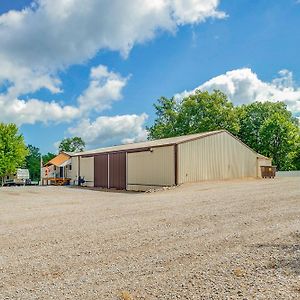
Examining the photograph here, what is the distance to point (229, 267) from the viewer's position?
464cm

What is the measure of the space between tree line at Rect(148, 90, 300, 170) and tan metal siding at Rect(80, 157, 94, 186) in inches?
664

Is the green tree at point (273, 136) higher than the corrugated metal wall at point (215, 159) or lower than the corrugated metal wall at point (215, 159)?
higher

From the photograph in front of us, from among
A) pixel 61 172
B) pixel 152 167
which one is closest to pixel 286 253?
pixel 152 167

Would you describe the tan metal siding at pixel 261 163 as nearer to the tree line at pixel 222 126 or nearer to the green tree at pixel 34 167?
the tree line at pixel 222 126

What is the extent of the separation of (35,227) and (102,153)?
18.2 metres

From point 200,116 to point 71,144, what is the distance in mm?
31111

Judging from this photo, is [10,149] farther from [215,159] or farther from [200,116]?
[215,159]

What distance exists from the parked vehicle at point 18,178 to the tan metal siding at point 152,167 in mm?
23154

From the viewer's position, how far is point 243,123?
44.5m

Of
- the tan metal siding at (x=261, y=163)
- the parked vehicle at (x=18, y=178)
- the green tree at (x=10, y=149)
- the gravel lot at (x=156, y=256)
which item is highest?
the green tree at (x=10, y=149)

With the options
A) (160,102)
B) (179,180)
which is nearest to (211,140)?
(179,180)

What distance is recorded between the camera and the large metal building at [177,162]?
65.1 feet

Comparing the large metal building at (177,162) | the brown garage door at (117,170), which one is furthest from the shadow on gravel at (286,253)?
the brown garage door at (117,170)

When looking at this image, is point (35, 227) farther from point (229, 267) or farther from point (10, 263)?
point (229, 267)
